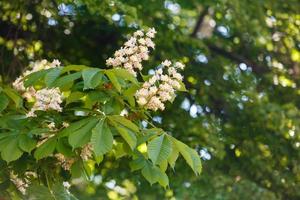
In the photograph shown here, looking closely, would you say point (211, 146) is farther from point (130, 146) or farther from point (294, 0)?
point (130, 146)

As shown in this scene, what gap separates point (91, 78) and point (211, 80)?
9.18ft

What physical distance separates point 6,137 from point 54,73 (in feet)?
0.78

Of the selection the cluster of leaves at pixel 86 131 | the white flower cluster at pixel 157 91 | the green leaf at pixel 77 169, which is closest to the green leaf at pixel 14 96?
the cluster of leaves at pixel 86 131

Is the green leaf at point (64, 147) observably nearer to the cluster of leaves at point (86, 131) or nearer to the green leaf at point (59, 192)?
the cluster of leaves at point (86, 131)

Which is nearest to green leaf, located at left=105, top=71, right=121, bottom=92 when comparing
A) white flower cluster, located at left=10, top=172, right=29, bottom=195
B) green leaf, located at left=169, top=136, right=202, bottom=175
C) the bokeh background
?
green leaf, located at left=169, top=136, right=202, bottom=175

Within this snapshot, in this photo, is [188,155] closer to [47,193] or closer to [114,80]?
[114,80]

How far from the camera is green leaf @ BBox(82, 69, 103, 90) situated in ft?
5.57

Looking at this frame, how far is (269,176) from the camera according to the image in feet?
14.2

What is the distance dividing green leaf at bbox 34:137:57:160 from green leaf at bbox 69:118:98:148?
0.12 meters

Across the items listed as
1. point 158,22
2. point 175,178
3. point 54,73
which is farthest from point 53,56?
point 54,73

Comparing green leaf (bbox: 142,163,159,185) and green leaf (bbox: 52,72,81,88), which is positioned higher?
green leaf (bbox: 52,72,81,88)

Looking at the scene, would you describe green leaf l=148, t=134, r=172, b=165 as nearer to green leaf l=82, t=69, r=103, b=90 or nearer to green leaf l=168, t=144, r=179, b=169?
green leaf l=168, t=144, r=179, b=169

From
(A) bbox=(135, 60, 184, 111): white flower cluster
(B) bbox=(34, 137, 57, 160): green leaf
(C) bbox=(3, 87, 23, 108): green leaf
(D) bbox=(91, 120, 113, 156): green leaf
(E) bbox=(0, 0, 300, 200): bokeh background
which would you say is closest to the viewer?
(D) bbox=(91, 120, 113, 156): green leaf

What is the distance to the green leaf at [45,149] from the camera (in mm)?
1722
